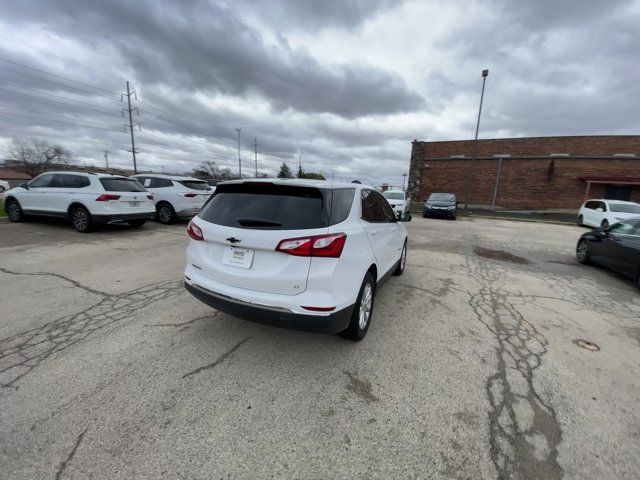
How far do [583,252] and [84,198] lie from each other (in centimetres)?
1246

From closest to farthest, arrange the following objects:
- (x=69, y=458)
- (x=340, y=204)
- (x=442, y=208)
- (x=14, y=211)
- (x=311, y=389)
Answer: (x=69, y=458) → (x=311, y=389) → (x=340, y=204) → (x=14, y=211) → (x=442, y=208)

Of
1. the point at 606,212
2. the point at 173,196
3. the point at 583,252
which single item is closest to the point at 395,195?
A: the point at 606,212

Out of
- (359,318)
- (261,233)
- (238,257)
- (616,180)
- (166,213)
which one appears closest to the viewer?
(261,233)

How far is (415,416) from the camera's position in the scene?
214 cm

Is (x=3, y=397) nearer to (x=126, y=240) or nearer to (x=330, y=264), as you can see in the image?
(x=330, y=264)

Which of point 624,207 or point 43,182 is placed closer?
point 43,182

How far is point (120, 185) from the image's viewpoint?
320 inches

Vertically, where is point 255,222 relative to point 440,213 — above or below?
above

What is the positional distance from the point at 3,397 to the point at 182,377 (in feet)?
4.00

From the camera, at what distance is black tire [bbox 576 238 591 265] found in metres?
6.78

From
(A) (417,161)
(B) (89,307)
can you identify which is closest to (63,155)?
(A) (417,161)

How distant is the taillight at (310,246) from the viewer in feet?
7.96

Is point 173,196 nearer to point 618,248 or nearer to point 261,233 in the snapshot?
point 261,233

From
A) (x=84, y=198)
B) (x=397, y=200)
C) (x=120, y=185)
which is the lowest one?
(x=84, y=198)
